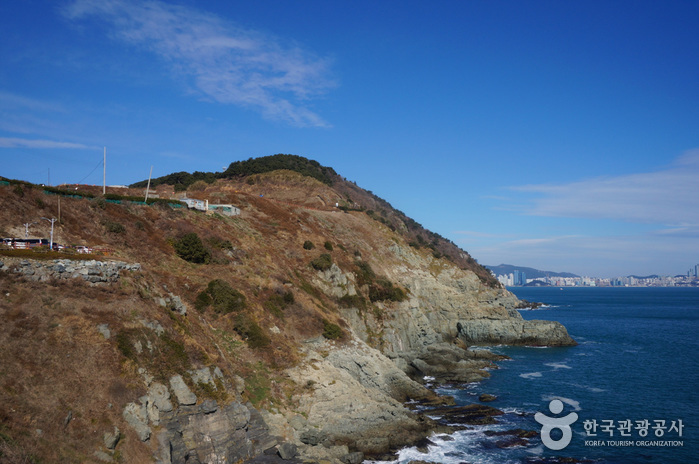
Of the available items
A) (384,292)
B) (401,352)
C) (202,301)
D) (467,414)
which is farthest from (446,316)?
(202,301)

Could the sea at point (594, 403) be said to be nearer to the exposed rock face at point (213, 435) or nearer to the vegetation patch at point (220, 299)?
the exposed rock face at point (213, 435)

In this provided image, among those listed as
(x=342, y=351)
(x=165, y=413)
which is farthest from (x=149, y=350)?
(x=342, y=351)

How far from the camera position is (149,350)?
27.6 metres

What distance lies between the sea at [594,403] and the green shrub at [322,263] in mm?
21313

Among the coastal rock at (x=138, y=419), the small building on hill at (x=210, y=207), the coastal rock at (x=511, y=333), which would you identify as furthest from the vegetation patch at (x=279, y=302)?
the coastal rock at (x=511, y=333)

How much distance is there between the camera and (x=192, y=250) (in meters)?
46.8

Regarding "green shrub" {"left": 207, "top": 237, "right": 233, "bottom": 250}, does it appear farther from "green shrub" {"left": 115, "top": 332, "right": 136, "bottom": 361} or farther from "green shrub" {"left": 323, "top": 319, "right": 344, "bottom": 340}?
"green shrub" {"left": 115, "top": 332, "right": 136, "bottom": 361}

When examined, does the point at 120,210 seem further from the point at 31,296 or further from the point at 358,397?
the point at 358,397

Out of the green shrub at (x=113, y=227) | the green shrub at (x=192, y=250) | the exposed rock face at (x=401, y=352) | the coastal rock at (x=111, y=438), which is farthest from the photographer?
the green shrub at (x=192, y=250)

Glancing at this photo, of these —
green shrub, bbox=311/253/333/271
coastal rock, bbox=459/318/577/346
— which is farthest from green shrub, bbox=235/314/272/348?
coastal rock, bbox=459/318/577/346

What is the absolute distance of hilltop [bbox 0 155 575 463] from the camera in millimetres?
23219

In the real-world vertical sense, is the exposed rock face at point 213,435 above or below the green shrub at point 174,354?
below

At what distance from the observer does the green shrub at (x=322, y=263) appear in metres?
61.7

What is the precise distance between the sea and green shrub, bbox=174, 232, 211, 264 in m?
26.8
